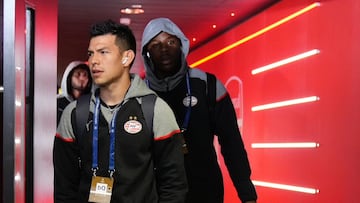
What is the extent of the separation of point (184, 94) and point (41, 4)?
3.08 feet

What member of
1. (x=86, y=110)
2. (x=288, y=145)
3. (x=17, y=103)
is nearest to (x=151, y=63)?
(x=17, y=103)

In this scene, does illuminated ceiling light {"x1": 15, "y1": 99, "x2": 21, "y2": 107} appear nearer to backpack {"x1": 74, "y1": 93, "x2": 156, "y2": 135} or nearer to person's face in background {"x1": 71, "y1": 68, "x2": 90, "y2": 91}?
backpack {"x1": 74, "y1": 93, "x2": 156, "y2": 135}

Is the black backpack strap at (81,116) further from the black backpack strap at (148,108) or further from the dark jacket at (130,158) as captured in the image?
the black backpack strap at (148,108)

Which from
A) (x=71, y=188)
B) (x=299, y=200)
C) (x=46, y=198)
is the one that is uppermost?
(x=71, y=188)

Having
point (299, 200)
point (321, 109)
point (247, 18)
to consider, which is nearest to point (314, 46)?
point (321, 109)

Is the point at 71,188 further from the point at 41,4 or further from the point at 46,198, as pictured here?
the point at 41,4

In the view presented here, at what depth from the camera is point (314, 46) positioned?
5148mm

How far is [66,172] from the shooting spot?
7.65 ft

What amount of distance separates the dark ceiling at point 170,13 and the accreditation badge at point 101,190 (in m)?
4.28

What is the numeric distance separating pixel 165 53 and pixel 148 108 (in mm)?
834

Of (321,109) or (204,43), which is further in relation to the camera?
(204,43)

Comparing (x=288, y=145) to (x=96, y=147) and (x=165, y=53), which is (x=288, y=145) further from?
(x=96, y=147)

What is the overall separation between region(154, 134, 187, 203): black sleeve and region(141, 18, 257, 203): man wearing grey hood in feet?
1.91

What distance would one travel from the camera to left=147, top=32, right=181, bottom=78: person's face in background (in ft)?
10.1
